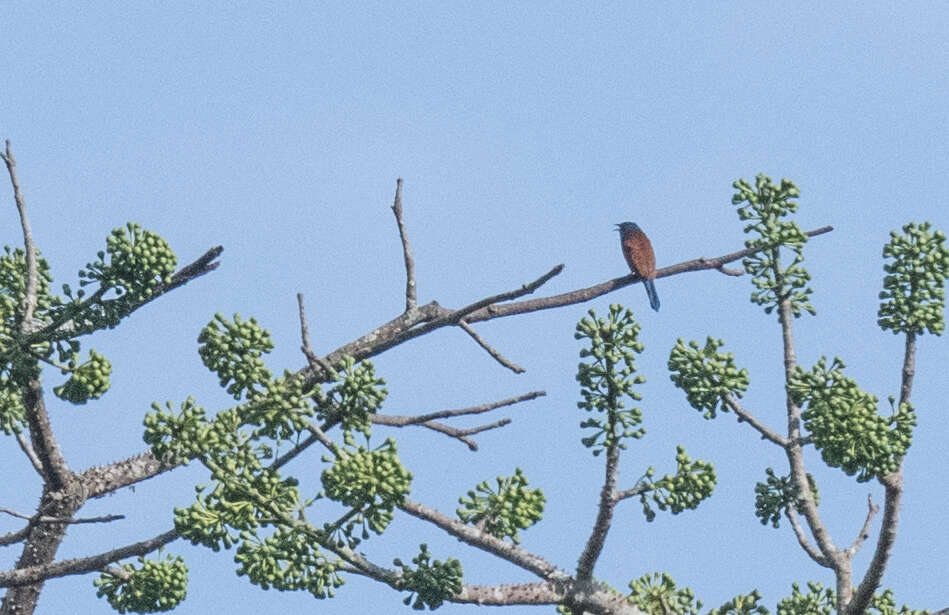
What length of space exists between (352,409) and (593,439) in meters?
1.88

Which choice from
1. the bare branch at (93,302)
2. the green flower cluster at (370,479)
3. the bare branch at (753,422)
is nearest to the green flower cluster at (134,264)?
the bare branch at (93,302)

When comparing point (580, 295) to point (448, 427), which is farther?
point (580, 295)

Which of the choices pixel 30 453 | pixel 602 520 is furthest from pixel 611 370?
pixel 30 453

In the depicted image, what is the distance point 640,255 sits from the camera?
53.3ft

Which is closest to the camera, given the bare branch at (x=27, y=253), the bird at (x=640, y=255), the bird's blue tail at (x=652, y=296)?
the bare branch at (x=27, y=253)

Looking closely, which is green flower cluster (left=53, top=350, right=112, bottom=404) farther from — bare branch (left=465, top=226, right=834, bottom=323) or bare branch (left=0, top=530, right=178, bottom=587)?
bare branch (left=465, top=226, right=834, bottom=323)

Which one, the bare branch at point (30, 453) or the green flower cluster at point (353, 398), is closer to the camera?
the green flower cluster at point (353, 398)

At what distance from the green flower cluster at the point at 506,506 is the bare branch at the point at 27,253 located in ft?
13.6

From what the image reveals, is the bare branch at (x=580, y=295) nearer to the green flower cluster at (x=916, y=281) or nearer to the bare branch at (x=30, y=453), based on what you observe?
the green flower cluster at (x=916, y=281)

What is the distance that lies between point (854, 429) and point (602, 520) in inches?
86.6

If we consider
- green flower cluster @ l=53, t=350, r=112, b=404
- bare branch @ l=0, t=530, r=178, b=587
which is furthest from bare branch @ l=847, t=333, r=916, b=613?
green flower cluster @ l=53, t=350, r=112, b=404

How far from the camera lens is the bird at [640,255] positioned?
16.1 m

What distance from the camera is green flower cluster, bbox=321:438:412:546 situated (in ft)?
33.3

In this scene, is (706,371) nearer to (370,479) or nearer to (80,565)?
(370,479)
